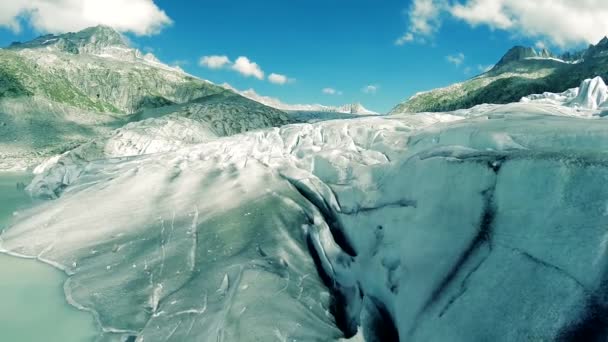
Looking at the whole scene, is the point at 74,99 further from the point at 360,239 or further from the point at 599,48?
the point at 599,48

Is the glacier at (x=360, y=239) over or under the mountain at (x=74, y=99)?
under

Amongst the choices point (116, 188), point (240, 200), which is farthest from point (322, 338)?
point (116, 188)

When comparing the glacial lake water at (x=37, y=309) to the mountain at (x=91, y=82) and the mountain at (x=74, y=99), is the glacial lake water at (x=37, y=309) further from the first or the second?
the mountain at (x=91, y=82)

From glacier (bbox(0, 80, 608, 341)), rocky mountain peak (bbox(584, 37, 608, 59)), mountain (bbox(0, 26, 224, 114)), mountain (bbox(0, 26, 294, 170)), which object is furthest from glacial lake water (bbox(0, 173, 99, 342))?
rocky mountain peak (bbox(584, 37, 608, 59))

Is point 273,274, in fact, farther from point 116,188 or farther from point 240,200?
point 116,188

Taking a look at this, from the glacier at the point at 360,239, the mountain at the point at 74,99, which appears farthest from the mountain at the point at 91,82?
the glacier at the point at 360,239

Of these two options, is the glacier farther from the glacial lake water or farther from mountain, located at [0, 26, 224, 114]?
mountain, located at [0, 26, 224, 114]
